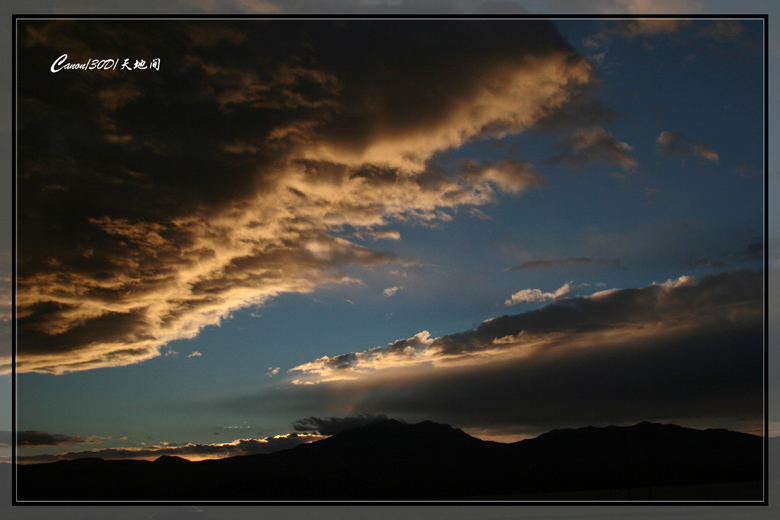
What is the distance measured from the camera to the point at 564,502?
1329 cm

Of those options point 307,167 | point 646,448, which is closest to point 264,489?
point 307,167

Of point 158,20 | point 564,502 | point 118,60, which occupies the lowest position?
point 564,502

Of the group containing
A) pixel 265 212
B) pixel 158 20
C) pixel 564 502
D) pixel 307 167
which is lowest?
pixel 564 502

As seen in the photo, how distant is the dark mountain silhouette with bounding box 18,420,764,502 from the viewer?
13312mm

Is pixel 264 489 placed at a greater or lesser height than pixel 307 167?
lesser

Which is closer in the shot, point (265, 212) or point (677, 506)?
point (677, 506)

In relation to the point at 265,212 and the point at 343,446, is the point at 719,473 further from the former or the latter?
the point at 265,212

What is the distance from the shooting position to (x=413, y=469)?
13648mm

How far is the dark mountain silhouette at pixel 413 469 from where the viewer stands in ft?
43.7

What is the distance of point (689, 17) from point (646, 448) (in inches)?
388

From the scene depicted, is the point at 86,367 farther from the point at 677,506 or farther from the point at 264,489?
the point at 677,506

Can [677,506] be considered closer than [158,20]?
Yes

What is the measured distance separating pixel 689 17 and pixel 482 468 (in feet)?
37.3

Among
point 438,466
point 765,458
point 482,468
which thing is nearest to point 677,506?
point 765,458
